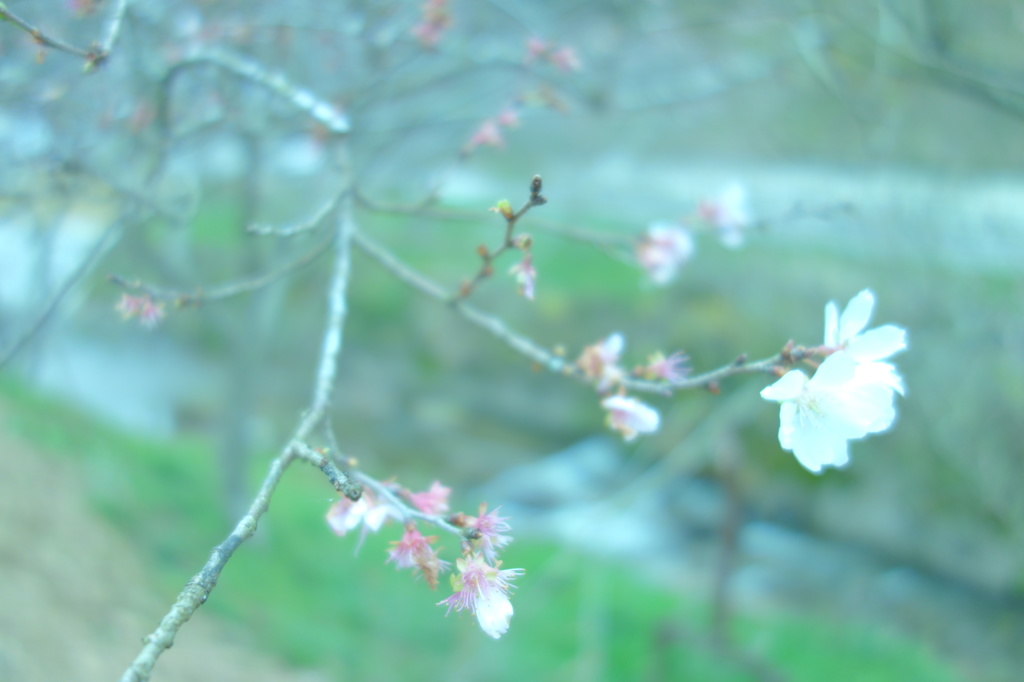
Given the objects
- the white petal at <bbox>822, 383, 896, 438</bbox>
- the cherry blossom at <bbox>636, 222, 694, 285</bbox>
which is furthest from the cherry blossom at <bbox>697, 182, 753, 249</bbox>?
the white petal at <bbox>822, 383, 896, 438</bbox>

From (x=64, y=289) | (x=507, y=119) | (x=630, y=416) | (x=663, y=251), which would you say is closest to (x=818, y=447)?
(x=630, y=416)

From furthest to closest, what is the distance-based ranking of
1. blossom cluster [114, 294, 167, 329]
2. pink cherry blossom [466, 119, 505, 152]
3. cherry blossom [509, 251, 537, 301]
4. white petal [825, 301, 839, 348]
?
pink cherry blossom [466, 119, 505, 152], blossom cluster [114, 294, 167, 329], cherry blossom [509, 251, 537, 301], white petal [825, 301, 839, 348]

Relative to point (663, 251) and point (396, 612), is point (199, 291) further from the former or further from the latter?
point (396, 612)

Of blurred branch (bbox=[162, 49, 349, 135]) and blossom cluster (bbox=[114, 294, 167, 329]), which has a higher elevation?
blurred branch (bbox=[162, 49, 349, 135])

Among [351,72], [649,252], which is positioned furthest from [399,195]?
[649,252]

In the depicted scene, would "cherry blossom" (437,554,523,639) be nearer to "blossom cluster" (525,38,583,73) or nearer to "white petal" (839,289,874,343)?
"white petal" (839,289,874,343)

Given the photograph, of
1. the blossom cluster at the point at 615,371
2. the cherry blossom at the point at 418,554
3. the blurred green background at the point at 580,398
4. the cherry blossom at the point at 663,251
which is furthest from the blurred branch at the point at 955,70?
the cherry blossom at the point at 418,554

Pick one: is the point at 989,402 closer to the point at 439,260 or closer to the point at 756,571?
the point at 756,571
